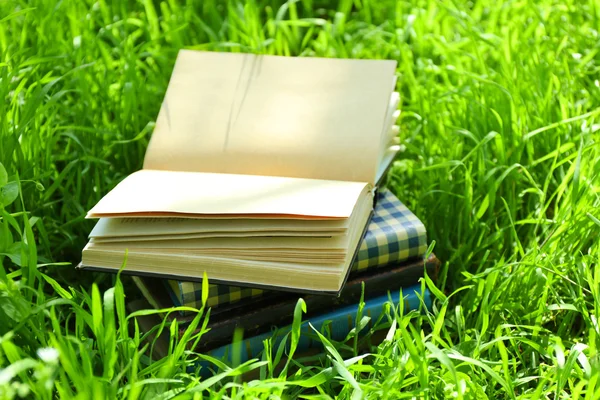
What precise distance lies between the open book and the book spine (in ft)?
0.42

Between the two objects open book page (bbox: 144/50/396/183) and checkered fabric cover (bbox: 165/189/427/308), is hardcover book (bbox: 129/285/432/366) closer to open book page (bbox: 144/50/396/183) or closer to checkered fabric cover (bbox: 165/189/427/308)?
checkered fabric cover (bbox: 165/189/427/308)

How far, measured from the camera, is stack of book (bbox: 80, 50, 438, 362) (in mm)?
1133

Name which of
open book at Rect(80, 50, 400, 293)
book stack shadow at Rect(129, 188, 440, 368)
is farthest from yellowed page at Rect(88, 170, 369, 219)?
book stack shadow at Rect(129, 188, 440, 368)

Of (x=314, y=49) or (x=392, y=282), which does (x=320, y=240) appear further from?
(x=314, y=49)

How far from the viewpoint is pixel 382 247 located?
1271 mm

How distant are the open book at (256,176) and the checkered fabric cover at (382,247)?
1.2 inches

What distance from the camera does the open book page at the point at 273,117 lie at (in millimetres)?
1319

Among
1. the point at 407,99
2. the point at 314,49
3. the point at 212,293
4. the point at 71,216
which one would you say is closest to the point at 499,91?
the point at 407,99

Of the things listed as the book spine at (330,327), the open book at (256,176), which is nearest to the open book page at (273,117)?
the open book at (256,176)

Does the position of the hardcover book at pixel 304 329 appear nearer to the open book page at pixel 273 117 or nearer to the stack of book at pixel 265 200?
the stack of book at pixel 265 200

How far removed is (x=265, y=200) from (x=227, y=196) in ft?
0.22

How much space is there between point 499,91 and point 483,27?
0.48 metres

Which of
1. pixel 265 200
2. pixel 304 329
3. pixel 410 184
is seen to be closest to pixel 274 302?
pixel 304 329

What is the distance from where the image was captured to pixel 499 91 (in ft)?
5.39
